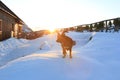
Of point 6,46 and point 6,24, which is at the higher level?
point 6,24

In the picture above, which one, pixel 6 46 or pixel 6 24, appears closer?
pixel 6 46

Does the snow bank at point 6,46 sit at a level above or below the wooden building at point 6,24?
below

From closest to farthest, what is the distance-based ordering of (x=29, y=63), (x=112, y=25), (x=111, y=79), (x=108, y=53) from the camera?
1. (x=111, y=79)
2. (x=29, y=63)
3. (x=108, y=53)
4. (x=112, y=25)

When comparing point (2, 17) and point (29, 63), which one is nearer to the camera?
point (29, 63)

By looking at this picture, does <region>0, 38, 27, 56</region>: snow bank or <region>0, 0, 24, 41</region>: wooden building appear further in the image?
<region>0, 0, 24, 41</region>: wooden building

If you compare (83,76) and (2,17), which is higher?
(2,17)

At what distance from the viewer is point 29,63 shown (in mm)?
8898

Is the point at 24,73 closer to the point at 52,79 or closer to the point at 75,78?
the point at 52,79

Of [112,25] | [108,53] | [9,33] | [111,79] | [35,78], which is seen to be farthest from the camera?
[9,33]

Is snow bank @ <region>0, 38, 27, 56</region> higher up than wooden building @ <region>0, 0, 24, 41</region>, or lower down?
lower down

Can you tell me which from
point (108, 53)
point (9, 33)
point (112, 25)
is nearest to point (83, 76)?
point (108, 53)

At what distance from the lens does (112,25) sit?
23.0 m

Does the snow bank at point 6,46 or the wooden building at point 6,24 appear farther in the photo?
the wooden building at point 6,24

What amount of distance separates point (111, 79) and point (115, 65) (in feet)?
4.88
